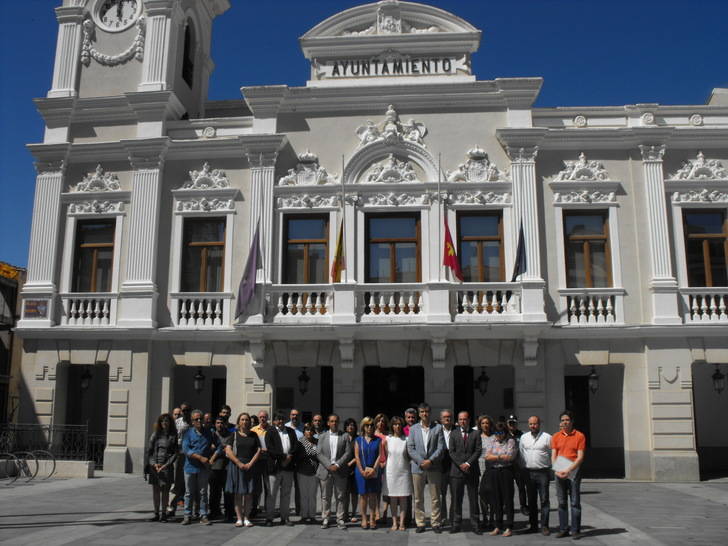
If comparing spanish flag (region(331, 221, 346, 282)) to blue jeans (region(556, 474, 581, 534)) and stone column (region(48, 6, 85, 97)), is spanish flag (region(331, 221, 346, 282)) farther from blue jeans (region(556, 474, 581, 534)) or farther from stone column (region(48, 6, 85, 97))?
stone column (region(48, 6, 85, 97))

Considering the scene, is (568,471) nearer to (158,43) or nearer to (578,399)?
(578,399)

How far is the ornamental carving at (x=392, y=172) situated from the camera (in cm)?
1797

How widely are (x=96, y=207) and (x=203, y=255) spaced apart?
3357 mm

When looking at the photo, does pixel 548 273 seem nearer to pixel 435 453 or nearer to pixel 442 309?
pixel 442 309

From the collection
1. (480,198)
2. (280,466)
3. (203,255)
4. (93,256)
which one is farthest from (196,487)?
(480,198)

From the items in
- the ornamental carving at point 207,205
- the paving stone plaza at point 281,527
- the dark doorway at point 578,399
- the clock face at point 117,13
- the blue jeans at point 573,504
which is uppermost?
the clock face at point 117,13

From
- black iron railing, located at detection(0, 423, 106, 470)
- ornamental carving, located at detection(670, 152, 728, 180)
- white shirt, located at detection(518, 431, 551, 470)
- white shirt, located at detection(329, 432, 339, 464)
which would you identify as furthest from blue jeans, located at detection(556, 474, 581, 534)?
black iron railing, located at detection(0, 423, 106, 470)

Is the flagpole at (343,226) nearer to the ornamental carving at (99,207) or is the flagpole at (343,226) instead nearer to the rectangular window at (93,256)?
the ornamental carving at (99,207)

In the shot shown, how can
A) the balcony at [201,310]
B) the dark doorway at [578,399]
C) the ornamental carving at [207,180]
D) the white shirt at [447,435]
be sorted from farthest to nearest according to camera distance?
the dark doorway at [578,399]
the ornamental carving at [207,180]
the balcony at [201,310]
the white shirt at [447,435]

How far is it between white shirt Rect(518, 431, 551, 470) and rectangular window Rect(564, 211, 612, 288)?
7.92 metres

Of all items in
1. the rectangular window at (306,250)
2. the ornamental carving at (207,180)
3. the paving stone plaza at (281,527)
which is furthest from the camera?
the ornamental carving at (207,180)

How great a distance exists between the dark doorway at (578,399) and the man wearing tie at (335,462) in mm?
11103

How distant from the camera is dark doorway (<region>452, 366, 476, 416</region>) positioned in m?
19.8

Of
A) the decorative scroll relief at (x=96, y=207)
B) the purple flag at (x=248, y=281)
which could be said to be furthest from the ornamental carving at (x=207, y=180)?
the purple flag at (x=248, y=281)
